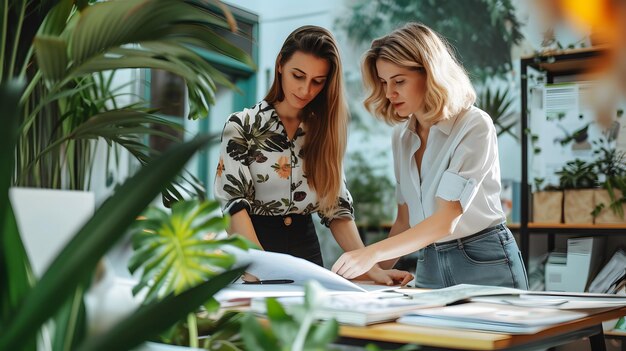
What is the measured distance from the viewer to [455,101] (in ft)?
6.20

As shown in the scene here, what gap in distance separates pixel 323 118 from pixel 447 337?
112cm

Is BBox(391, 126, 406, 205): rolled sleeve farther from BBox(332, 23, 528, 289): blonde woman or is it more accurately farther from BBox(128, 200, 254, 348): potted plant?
BBox(128, 200, 254, 348): potted plant

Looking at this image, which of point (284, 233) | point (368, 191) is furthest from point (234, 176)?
point (368, 191)

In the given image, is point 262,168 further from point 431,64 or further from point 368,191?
point 368,191

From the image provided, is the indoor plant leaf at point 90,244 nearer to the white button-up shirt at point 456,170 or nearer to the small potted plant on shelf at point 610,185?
the white button-up shirt at point 456,170

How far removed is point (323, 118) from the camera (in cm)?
200

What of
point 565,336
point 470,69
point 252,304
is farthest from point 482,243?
point 470,69

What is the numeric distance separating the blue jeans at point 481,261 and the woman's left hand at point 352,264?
372 mm

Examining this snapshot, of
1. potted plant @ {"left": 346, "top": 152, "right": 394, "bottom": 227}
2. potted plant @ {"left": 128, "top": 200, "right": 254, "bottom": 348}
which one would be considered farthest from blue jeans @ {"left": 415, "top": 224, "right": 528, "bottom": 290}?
potted plant @ {"left": 346, "top": 152, "right": 394, "bottom": 227}

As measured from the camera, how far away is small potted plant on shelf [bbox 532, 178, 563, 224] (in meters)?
3.37

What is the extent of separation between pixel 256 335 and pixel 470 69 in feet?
13.9

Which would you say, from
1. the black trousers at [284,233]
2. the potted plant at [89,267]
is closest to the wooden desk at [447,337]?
the potted plant at [89,267]

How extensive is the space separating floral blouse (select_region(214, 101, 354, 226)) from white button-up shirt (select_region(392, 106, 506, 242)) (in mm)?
291

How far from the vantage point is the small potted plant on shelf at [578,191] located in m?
3.30
